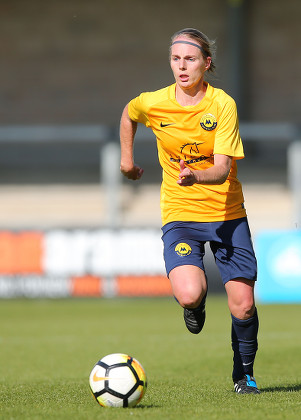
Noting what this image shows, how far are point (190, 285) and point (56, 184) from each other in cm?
1700

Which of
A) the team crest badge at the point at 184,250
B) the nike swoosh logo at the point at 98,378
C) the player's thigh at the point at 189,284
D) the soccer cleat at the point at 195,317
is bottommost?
the nike swoosh logo at the point at 98,378

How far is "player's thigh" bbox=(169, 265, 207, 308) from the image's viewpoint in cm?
557

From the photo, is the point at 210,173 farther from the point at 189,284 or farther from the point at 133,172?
the point at 133,172

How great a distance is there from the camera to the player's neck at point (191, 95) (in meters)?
5.73

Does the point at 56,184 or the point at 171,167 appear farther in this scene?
the point at 56,184

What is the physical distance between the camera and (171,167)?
587cm

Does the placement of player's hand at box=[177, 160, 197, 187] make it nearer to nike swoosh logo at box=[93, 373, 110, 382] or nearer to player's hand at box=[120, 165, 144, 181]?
player's hand at box=[120, 165, 144, 181]

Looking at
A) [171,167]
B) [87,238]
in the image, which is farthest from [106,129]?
[171,167]

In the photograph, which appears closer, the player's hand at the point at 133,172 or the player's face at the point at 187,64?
the player's face at the point at 187,64

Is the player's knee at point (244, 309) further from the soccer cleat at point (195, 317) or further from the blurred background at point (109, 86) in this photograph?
the blurred background at point (109, 86)

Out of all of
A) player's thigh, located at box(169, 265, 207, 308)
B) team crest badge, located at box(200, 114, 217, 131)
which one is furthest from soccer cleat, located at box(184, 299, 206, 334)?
team crest badge, located at box(200, 114, 217, 131)

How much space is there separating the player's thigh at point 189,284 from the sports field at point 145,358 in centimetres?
63

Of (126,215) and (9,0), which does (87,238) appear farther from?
(9,0)

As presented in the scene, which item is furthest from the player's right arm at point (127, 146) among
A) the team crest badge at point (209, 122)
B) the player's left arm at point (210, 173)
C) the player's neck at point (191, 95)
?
the player's left arm at point (210, 173)
